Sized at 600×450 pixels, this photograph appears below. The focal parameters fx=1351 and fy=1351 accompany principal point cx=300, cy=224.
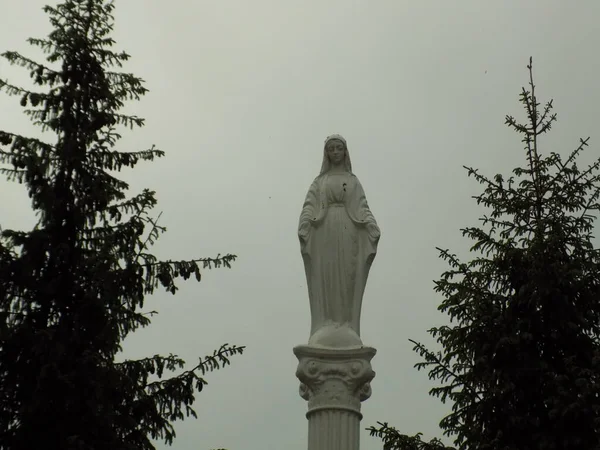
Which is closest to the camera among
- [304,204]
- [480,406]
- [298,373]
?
[298,373]

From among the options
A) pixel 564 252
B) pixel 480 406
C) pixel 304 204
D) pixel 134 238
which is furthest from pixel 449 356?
pixel 134 238

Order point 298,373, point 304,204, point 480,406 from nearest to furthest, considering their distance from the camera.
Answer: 1. point 298,373
2. point 304,204
3. point 480,406

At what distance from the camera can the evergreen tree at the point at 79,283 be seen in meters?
16.2

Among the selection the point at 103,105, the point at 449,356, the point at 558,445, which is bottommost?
the point at 558,445

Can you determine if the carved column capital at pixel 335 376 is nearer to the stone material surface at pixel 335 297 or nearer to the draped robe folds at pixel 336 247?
the stone material surface at pixel 335 297

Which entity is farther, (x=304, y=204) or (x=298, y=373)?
(x=304, y=204)

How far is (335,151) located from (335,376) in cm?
308

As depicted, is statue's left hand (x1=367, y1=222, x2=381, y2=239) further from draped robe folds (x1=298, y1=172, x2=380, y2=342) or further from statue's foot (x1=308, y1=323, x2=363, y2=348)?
statue's foot (x1=308, y1=323, x2=363, y2=348)

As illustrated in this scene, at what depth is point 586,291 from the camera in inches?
726

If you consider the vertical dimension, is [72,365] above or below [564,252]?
below

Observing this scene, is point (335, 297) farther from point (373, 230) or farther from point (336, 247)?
point (373, 230)

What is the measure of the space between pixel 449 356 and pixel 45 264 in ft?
18.7

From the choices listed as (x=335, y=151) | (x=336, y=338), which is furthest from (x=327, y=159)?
(x=336, y=338)

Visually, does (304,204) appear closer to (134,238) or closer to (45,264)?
(134,238)
